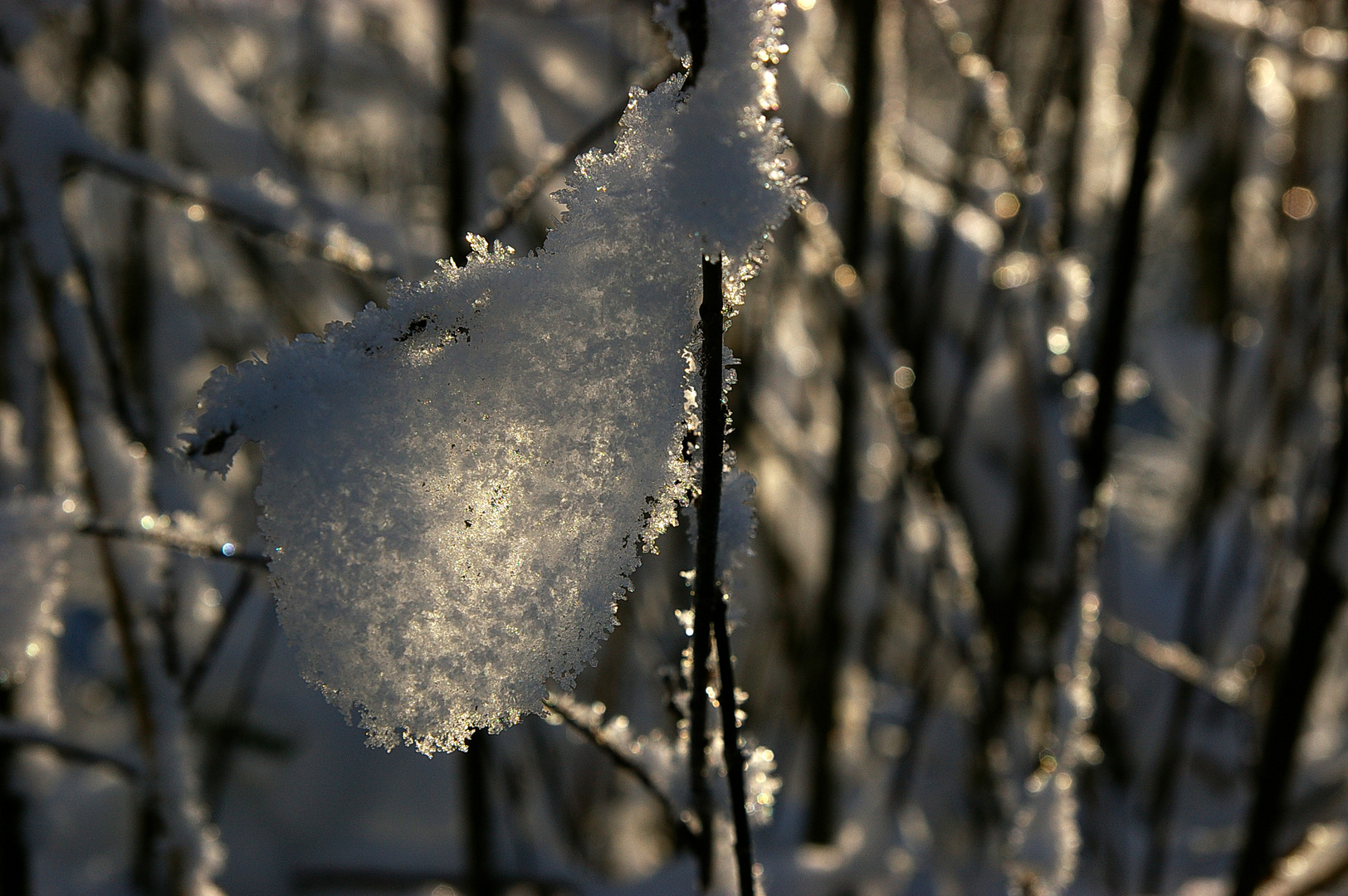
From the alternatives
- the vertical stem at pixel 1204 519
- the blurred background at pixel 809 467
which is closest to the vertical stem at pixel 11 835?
the blurred background at pixel 809 467

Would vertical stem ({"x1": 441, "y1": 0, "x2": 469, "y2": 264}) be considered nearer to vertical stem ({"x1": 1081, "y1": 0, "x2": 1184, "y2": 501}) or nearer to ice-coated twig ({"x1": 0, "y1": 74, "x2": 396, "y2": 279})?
ice-coated twig ({"x1": 0, "y1": 74, "x2": 396, "y2": 279})

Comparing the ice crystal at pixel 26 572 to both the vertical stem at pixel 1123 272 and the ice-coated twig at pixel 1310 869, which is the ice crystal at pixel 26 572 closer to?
the vertical stem at pixel 1123 272

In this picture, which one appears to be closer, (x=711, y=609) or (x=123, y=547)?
(x=711, y=609)

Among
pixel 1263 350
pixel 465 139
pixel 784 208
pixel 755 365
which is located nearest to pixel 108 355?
pixel 465 139

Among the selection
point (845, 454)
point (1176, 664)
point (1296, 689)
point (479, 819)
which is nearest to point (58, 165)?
point (479, 819)

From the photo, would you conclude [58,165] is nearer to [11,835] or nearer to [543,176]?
[543,176]

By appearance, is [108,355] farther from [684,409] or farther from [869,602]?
[869,602]

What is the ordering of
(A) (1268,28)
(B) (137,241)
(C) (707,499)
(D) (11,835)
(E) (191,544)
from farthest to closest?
(B) (137,241), (A) (1268,28), (D) (11,835), (E) (191,544), (C) (707,499)
